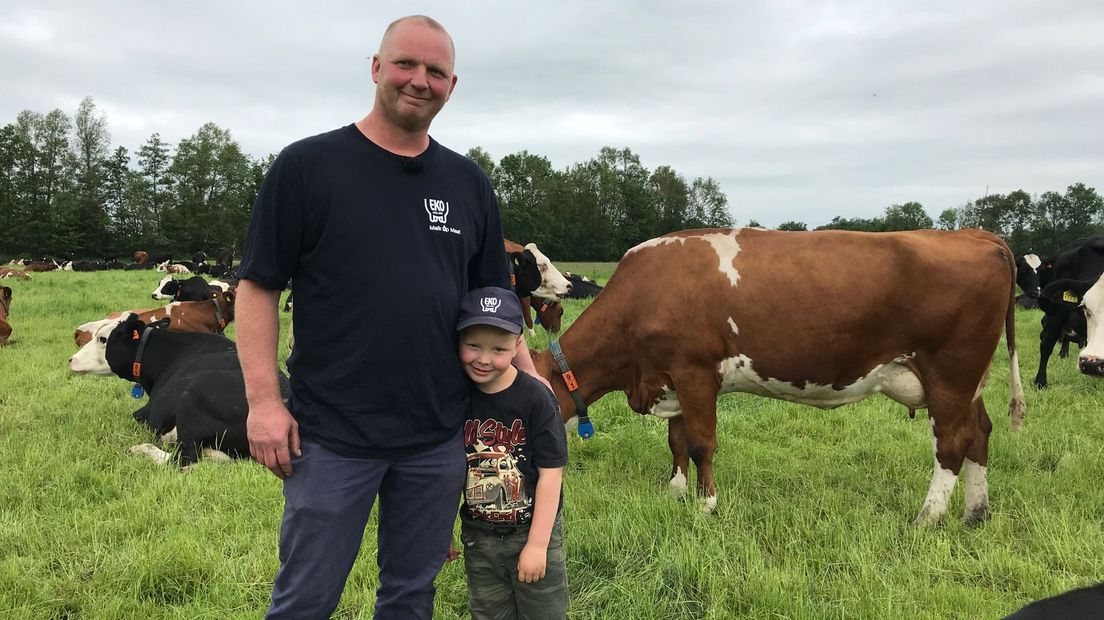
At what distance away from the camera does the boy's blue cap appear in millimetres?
2227

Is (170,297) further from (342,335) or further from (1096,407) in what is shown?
(1096,407)

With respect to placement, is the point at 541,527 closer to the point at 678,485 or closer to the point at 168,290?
the point at 678,485

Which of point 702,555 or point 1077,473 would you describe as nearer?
point 702,555

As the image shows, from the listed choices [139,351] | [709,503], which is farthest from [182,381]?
[709,503]

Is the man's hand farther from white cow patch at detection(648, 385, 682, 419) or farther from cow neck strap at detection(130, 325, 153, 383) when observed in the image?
cow neck strap at detection(130, 325, 153, 383)

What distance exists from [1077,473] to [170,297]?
677 inches

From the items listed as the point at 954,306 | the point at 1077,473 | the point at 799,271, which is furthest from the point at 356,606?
the point at 1077,473

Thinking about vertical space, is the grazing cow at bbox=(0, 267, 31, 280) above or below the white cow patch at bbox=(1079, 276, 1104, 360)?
below

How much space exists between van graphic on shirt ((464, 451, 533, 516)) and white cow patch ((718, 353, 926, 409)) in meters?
2.76

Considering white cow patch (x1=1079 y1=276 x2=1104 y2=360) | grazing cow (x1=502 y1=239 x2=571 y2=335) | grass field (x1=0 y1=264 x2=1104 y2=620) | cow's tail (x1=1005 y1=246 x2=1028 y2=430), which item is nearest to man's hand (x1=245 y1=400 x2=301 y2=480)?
grass field (x1=0 y1=264 x2=1104 y2=620)

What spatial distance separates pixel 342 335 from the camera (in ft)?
6.90

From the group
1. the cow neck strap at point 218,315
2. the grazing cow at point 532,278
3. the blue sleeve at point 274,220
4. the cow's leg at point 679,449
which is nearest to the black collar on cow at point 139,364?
the cow neck strap at point 218,315

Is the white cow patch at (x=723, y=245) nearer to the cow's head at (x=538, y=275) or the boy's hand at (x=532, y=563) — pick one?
the boy's hand at (x=532, y=563)

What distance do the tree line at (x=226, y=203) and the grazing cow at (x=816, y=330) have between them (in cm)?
4898
